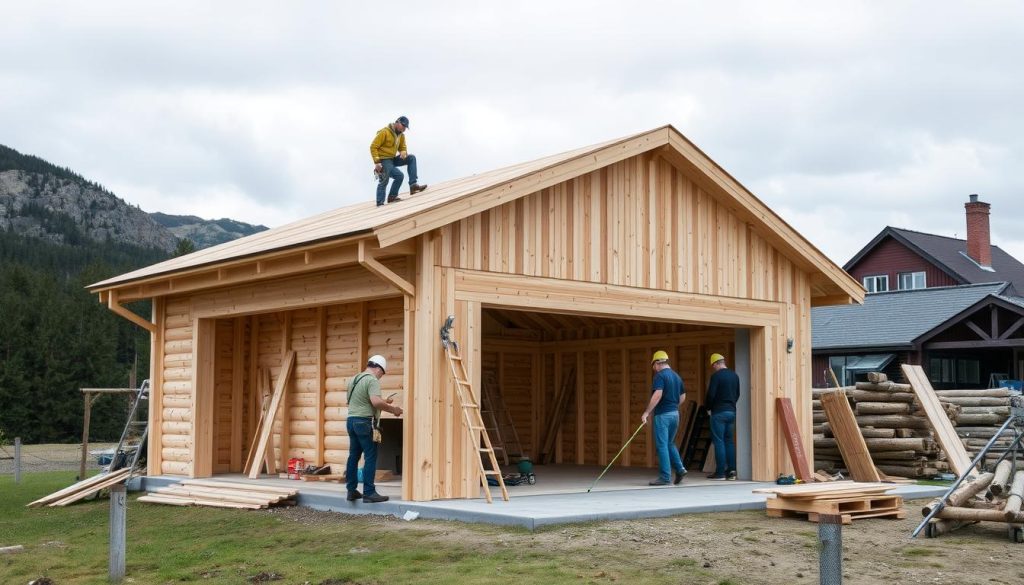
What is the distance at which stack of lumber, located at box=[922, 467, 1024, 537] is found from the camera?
10664mm

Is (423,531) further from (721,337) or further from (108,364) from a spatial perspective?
(108,364)

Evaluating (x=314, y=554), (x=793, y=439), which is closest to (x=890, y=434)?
(x=793, y=439)

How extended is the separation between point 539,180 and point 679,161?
2.84 m

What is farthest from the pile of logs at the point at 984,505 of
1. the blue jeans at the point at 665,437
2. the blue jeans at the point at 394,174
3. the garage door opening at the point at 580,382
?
the blue jeans at the point at 394,174

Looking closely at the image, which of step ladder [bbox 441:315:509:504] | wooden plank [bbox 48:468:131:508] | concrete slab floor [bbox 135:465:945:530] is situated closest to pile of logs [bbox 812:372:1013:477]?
concrete slab floor [bbox 135:465:945:530]

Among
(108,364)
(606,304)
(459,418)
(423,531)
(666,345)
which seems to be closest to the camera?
(423,531)

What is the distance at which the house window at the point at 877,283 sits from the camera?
157ft

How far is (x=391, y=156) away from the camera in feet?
51.4

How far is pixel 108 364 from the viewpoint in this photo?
59938 mm

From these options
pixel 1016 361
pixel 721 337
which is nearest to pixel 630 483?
pixel 721 337

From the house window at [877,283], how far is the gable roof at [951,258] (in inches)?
36.9

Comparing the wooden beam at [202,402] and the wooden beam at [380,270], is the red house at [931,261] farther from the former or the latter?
the wooden beam at [380,270]

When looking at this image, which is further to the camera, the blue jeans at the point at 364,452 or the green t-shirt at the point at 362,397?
the green t-shirt at the point at 362,397

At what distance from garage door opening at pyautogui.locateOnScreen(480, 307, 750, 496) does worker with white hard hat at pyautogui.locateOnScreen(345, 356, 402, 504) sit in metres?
6.12
